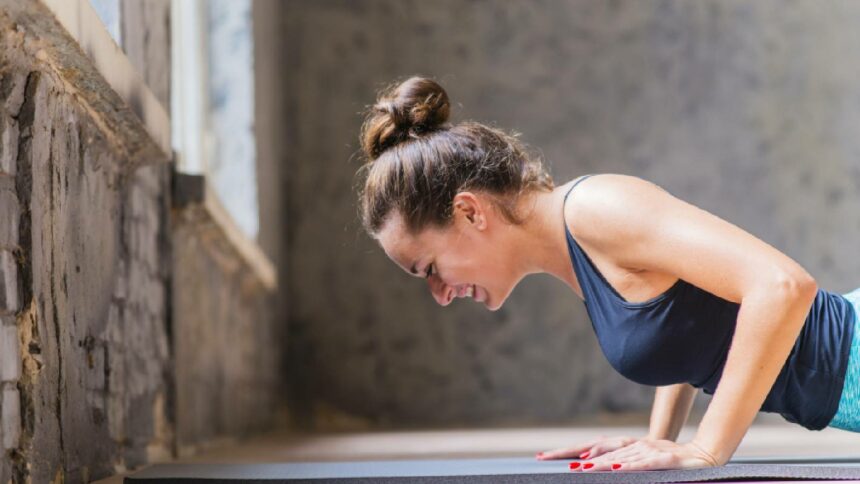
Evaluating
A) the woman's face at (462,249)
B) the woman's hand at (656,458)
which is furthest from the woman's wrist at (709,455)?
the woman's face at (462,249)

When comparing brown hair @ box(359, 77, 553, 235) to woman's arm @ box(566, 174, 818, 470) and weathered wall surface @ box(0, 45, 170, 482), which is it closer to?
woman's arm @ box(566, 174, 818, 470)

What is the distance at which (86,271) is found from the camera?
2.08 metres

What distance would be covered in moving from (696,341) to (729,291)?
0.23 m

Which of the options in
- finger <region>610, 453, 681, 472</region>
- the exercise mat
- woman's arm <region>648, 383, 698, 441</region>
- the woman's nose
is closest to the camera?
the exercise mat

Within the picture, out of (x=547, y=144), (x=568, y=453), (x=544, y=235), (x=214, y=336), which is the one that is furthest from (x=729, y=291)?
(x=547, y=144)

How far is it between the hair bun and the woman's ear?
166 millimetres

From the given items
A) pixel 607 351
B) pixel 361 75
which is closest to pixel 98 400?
pixel 607 351

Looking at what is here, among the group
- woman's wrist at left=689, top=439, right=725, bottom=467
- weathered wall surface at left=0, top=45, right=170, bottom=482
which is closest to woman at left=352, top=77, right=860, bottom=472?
woman's wrist at left=689, top=439, right=725, bottom=467

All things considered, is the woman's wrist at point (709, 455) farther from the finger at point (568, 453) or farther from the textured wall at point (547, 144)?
the textured wall at point (547, 144)

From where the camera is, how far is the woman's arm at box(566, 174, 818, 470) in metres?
1.62

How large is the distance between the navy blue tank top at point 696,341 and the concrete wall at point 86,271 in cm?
87

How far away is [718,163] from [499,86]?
151 cm

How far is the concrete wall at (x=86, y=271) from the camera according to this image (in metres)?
1.63

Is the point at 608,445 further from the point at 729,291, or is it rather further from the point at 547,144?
the point at 547,144
